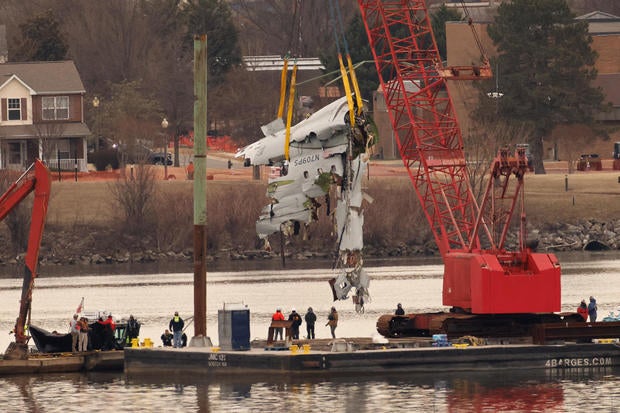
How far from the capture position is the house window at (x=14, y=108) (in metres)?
157

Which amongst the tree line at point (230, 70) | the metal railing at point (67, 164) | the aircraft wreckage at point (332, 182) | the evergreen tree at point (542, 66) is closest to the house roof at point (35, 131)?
the metal railing at point (67, 164)

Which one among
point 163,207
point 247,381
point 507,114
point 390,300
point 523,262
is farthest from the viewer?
point 507,114

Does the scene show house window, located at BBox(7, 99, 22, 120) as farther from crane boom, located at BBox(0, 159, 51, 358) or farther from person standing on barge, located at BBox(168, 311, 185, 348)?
person standing on barge, located at BBox(168, 311, 185, 348)

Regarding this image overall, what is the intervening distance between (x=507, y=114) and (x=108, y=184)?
3705 cm

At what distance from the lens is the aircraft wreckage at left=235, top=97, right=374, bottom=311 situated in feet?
217

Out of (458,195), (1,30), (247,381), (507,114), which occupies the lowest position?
(247,381)

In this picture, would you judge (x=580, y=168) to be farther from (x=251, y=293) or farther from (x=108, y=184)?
(x=251, y=293)

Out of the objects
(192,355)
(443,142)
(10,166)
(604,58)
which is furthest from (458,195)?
(604,58)

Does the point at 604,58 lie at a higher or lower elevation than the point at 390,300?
higher

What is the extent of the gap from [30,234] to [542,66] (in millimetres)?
97300

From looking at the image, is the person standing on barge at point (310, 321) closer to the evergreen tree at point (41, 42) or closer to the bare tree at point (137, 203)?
the bare tree at point (137, 203)

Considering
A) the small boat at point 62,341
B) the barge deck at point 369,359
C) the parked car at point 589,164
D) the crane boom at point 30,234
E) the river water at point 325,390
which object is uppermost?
the parked car at point 589,164

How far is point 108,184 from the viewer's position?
149 m

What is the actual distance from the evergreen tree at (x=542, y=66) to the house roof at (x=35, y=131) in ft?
118
